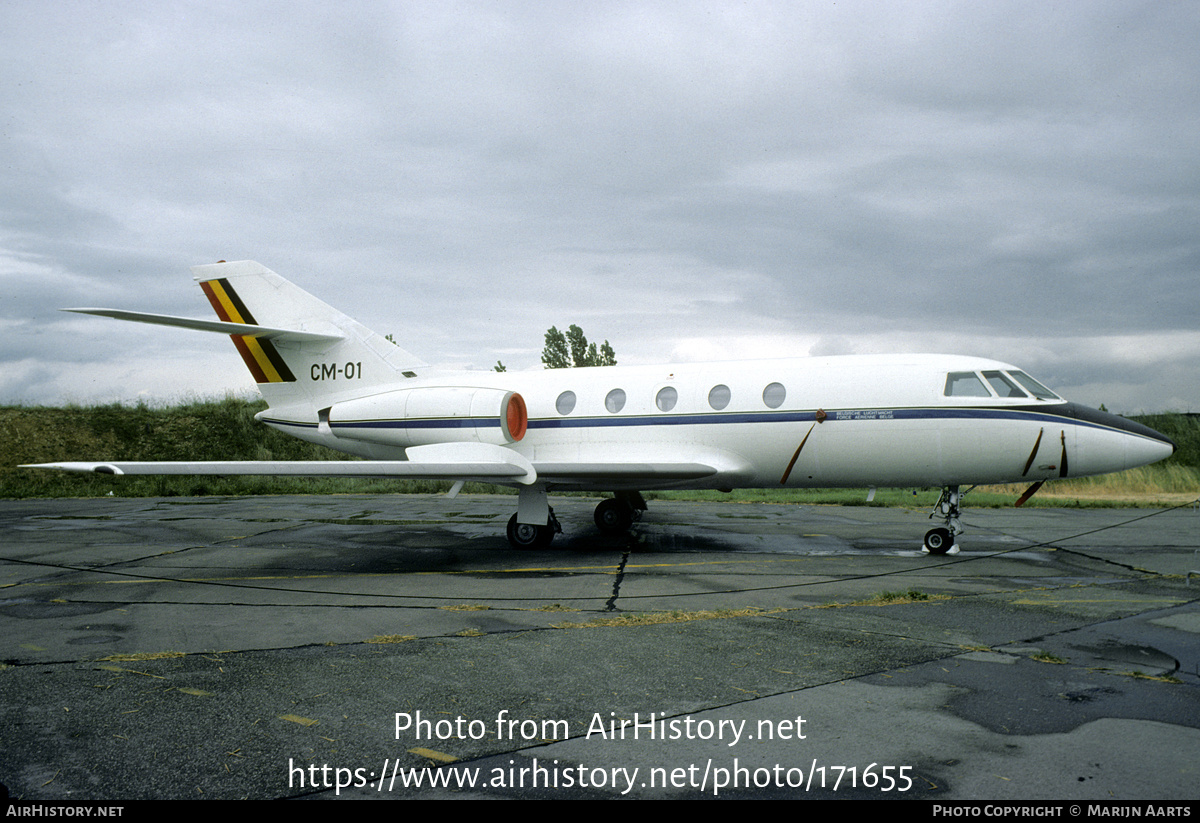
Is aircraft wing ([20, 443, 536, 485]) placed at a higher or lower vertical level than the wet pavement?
higher

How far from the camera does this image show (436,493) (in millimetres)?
27719

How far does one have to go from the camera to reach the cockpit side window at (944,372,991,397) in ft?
35.9

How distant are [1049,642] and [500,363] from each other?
3555 cm

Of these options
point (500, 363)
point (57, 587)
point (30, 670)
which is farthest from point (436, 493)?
point (30, 670)

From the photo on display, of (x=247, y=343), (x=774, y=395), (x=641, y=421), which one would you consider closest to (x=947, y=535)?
(x=774, y=395)

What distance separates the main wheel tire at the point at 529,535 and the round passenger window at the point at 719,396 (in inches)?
133

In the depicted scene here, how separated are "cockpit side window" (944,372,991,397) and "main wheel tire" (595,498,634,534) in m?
6.38

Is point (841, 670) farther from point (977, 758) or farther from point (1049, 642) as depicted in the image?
point (1049, 642)

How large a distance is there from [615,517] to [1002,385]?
7.23m

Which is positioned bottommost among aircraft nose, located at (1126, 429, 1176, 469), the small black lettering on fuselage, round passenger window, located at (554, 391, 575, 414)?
aircraft nose, located at (1126, 429, 1176, 469)

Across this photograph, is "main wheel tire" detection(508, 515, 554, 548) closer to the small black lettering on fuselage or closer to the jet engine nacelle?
the jet engine nacelle

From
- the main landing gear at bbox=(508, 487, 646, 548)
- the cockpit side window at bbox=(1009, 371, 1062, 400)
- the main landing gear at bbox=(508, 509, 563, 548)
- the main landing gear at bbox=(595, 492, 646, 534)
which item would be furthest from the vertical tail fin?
the cockpit side window at bbox=(1009, 371, 1062, 400)

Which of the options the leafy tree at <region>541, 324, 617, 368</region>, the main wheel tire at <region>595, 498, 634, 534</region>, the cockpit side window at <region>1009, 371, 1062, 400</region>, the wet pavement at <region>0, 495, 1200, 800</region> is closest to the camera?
the wet pavement at <region>0, 495, 1200, 800</region>

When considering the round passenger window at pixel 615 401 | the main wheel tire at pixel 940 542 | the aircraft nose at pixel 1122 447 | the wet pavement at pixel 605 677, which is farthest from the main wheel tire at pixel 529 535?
the aircraft nose at pixel 1122 447
